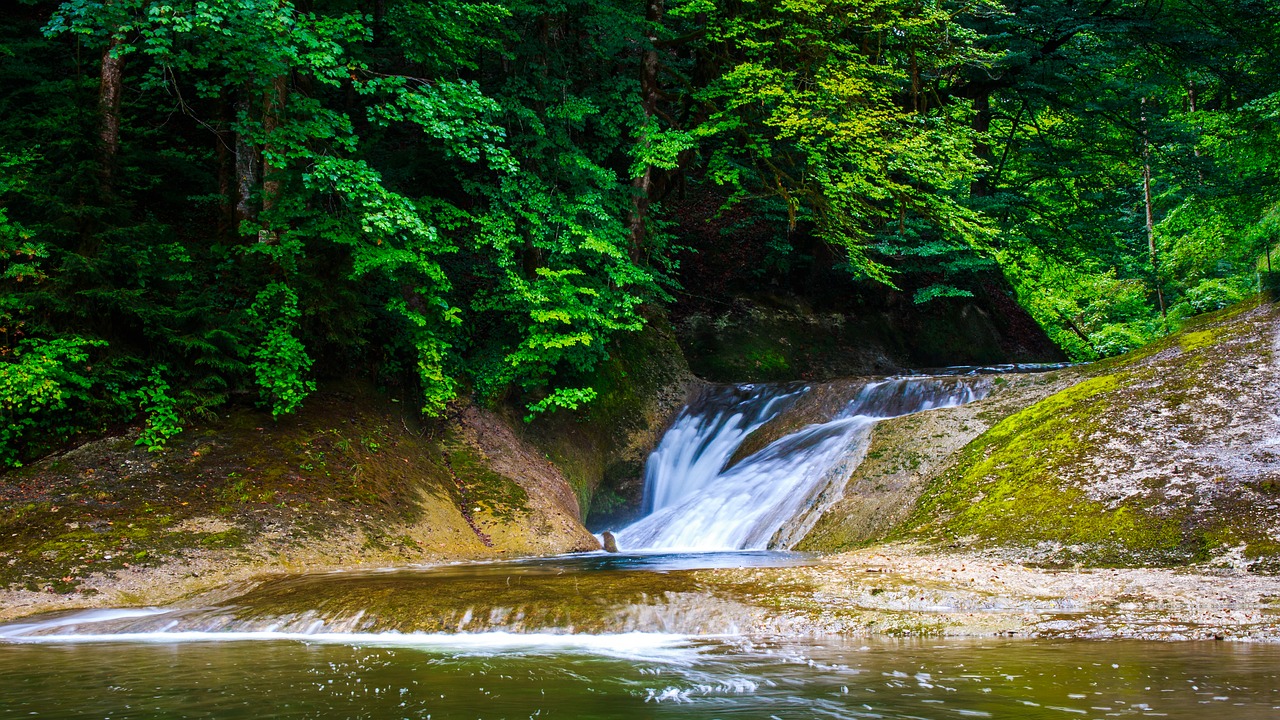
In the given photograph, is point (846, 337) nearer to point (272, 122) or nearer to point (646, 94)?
point (646, 94)

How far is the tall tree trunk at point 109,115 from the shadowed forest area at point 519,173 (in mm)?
35

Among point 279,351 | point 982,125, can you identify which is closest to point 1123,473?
point 279,351

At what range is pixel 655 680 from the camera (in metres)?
4.68

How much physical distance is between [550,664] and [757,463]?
8.22 meters

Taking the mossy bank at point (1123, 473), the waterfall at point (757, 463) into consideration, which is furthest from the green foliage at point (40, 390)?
the mossy bank at point (1123, 473)

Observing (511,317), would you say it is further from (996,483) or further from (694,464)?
(996,483)

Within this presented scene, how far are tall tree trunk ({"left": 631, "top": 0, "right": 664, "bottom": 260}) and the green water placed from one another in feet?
30.3

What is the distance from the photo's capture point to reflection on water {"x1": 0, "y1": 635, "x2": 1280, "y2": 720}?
3992mm

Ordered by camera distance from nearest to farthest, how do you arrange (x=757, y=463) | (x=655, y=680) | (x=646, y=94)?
(x=655, y=680)
(x=757, y=463)
(x=646, y=94)

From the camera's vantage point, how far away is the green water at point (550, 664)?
159 inches

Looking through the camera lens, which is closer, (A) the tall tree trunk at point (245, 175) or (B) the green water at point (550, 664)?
(B) the green water at point (550, 664)

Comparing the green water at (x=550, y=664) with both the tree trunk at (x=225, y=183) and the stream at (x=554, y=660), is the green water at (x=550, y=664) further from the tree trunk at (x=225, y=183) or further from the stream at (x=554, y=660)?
the tree trunk at (x=225, y=183)

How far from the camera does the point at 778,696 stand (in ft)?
14.0

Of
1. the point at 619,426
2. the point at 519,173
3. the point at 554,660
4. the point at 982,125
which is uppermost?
the point at 982,125
